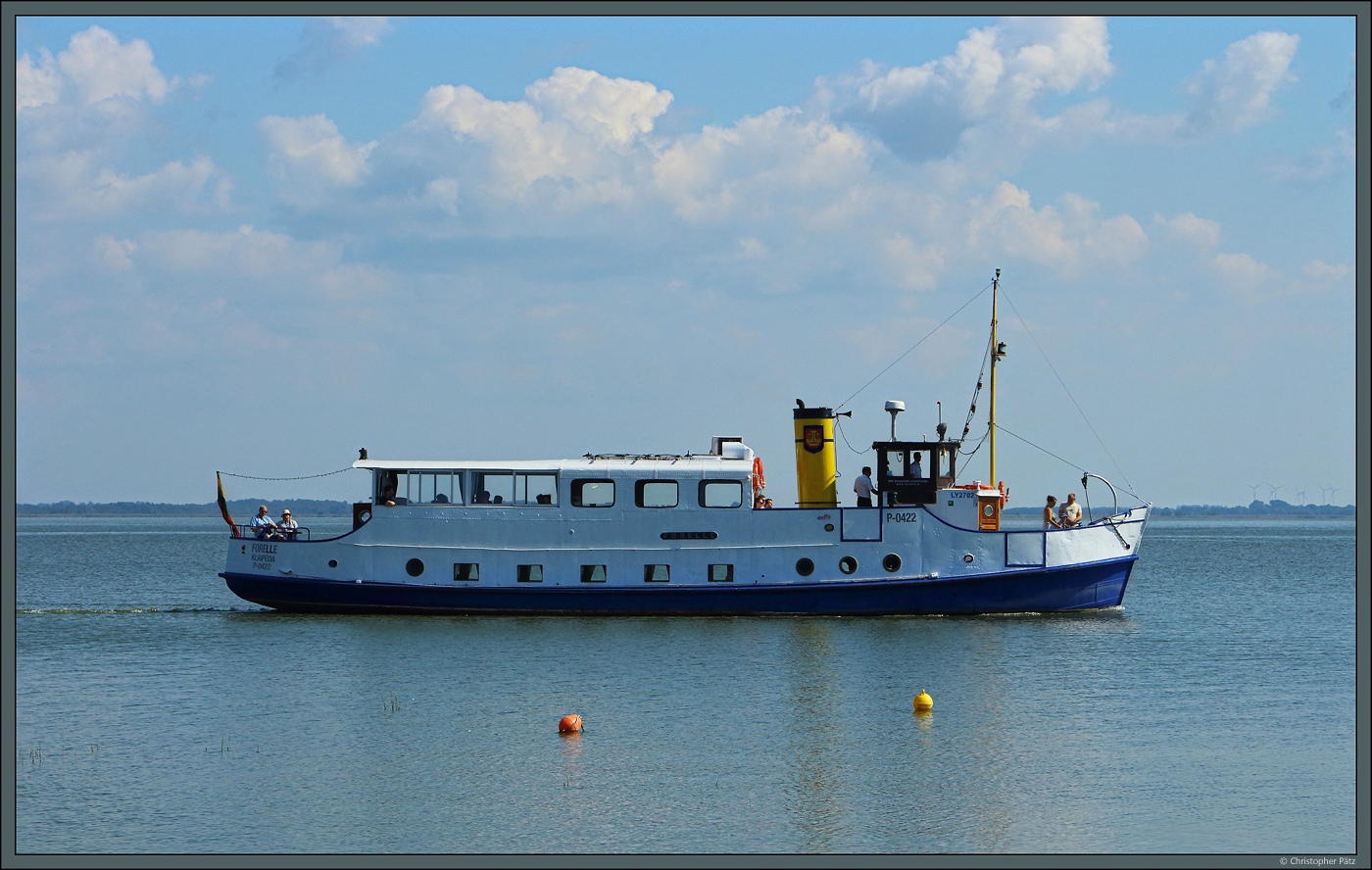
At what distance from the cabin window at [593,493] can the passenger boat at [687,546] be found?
33mm

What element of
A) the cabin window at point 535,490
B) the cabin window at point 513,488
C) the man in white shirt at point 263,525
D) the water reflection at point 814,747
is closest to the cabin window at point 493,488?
the cabin window at point 513,488

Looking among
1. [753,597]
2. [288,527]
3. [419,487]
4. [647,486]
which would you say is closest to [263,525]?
[288,527]

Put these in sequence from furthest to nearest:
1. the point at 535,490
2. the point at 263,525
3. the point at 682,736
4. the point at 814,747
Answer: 1. the point at 263,525
2. the point at 535,490
3. the point at 682,736
4. the point at 814,747

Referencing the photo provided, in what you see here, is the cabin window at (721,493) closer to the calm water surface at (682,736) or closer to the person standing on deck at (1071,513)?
the calm water surface at (682,736)

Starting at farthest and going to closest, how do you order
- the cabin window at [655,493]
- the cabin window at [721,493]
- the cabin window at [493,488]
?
the cabin window at [493,488] → the cabin window at [655,493] → the cabin window at [721,493]

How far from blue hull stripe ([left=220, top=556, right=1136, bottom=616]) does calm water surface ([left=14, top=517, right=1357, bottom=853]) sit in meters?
0.49

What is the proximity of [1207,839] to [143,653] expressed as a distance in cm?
2394

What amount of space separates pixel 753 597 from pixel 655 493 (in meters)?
3.41

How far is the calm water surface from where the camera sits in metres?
17.2

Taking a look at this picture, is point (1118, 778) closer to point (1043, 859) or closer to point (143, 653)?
point (1043, 859)

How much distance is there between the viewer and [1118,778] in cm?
1955

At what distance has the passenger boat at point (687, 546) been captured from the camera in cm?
3388

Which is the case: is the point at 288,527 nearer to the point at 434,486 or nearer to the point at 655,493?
the point at 434,486

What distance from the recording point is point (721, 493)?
111ft
